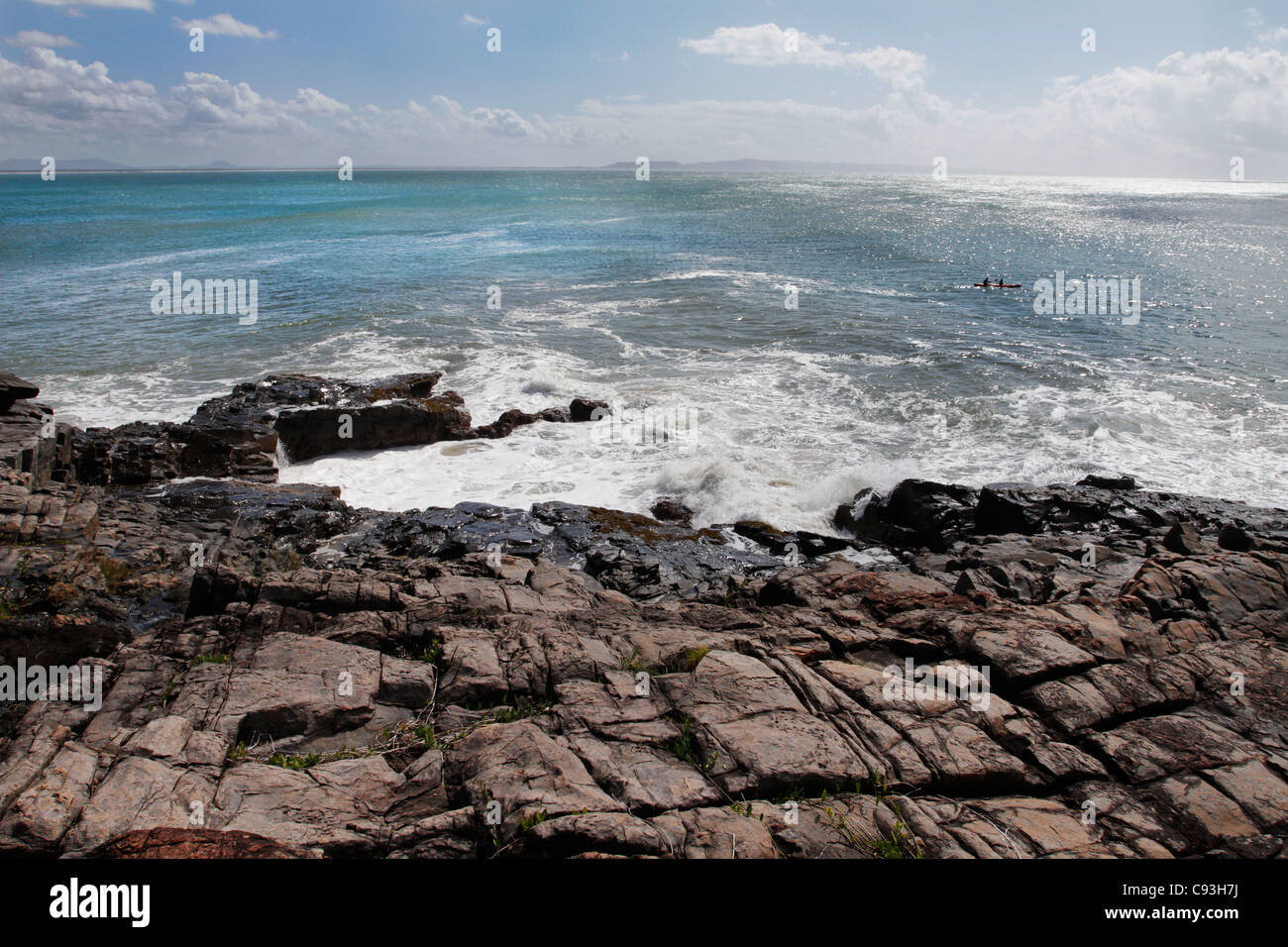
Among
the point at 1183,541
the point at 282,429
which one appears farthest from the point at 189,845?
the point at 282,429

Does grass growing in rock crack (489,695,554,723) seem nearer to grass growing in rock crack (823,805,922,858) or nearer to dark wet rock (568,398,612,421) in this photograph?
grass growing in rock crack (823,805,922,858)

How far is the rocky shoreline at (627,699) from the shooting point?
5.88 m

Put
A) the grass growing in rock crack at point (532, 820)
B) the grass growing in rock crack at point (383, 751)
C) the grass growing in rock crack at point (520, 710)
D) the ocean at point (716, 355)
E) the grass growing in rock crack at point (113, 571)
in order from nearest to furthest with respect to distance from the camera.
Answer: the grass growing in rock crack at point (532, 820) < the grass growing in rock crack at point (383, 751) < the grass growing in rock crack at point (520, 710) < the grass growing in rock crack at point (113, 571) < the ocean at point (716, 355)

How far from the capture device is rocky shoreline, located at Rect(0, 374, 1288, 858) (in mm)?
5875

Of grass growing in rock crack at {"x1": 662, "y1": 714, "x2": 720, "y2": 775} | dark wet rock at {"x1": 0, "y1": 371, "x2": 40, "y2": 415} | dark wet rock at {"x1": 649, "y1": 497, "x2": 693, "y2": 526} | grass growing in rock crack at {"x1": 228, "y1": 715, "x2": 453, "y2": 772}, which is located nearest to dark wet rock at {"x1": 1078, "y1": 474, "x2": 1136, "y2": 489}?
dark wet rock at {"x1": 649, "y1": 497, "x2": 693, "y2": 526}

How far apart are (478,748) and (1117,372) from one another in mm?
30799

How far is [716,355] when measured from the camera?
31016 millimetres

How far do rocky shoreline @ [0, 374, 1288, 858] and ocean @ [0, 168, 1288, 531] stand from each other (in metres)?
5.67

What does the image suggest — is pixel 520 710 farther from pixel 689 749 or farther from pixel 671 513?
pixel 671 513

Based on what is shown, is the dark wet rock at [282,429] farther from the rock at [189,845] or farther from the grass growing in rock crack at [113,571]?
the rock at [189,845]

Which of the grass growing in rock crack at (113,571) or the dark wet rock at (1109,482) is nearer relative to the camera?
the grass growing in rock crack at (113,571)

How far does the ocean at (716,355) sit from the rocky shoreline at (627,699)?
5.67 m

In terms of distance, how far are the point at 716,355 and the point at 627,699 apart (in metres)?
24.9

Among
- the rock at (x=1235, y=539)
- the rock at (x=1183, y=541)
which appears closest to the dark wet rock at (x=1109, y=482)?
the rock at (x=1183, y=541)
